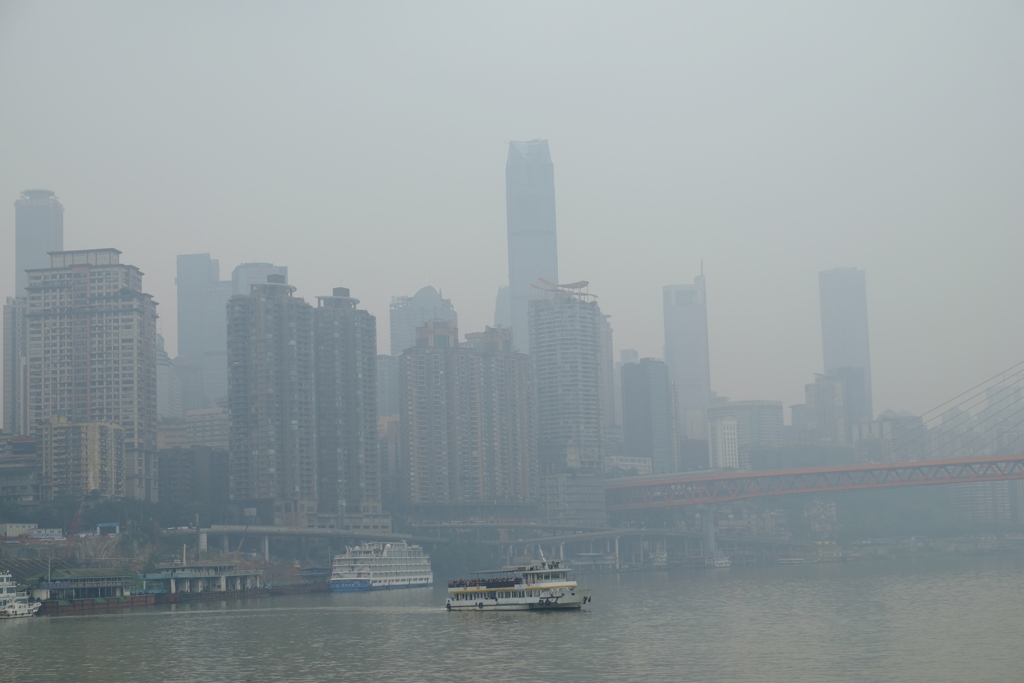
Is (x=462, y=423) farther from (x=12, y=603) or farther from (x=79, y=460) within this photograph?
(x=12, y=603)

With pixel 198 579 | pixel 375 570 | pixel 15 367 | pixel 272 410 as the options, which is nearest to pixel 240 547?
pixel 375 570

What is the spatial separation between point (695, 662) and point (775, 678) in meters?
4.93

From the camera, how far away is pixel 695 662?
45.1 metres

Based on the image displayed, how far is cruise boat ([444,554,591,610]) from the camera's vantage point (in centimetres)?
7012

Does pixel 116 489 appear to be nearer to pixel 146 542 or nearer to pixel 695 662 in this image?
pixel 146 542

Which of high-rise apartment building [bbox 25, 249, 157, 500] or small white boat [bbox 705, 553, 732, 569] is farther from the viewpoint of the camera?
small white boat [bbox 705, 553, 732, 569]

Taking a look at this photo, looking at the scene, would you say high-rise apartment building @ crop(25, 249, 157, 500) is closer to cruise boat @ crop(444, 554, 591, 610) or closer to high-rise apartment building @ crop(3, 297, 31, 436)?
high-rise apartment building @ crop(3, 297, 31, 436)

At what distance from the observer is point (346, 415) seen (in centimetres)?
14900

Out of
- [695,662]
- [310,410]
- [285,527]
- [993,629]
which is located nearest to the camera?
[695,662]

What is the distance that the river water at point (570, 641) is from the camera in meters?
43.5

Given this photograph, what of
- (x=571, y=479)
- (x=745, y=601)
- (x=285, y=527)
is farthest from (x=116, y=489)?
(x=745, y=601)

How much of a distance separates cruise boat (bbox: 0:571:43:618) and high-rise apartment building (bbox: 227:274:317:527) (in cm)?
5804

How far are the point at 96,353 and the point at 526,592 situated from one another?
9165 cm

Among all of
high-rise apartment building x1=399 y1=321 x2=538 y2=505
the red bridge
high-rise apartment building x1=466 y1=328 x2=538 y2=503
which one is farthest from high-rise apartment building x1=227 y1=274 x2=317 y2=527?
the red bridge
